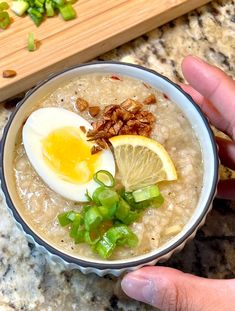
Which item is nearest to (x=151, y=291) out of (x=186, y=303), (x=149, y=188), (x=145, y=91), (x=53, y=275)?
(x=186, y=303)

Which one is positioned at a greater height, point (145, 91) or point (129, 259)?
point (145, 91)

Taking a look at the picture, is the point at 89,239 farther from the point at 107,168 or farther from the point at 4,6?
the point at 4,6

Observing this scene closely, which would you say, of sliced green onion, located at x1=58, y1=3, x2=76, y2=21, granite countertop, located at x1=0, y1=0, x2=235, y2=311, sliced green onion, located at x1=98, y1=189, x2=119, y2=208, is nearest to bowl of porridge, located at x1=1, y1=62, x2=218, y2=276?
sliced green onion, located at x1=98, y1=189, x2=119, y2=208

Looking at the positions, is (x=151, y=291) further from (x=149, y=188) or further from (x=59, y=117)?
(x=59, y=117)

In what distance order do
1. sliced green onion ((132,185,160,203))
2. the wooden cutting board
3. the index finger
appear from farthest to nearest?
the wooden cutting board, the index finger, sliced green onion ((132,185,160,203))

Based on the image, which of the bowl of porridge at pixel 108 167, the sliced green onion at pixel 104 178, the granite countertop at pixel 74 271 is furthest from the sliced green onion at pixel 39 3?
the sliced green onion at pixel 104 178

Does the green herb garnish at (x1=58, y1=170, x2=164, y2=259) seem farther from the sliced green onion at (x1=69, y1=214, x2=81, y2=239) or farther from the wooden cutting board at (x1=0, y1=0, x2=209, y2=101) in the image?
the wooden cutting board at (x1=0, y1=0, x2=209, y2=101)

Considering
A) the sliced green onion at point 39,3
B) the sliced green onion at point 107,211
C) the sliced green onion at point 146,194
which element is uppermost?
the sliced green onion at point 39,3

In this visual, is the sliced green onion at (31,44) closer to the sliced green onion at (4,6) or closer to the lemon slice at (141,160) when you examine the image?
the sliced green onion at (4,6)

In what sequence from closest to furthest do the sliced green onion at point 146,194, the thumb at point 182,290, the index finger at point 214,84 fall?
the thumb at point 182,290
the sliced green onion at point 146,194
the index finger at point 214,84
